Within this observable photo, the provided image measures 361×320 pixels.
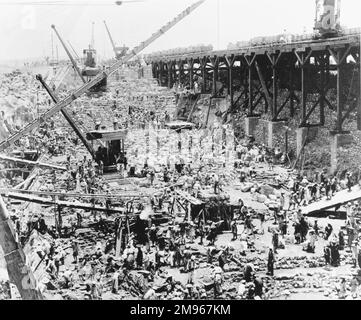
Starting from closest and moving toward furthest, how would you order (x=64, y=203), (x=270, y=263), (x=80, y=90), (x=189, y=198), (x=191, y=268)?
(x=270, y=263) → (x=191, y=268) → (x=64, y=203) → (x=189, y=198) → (x=80, y=90)

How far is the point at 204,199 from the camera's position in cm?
1584

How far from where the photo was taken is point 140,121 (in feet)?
106

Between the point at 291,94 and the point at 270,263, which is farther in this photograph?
the point at 291,94

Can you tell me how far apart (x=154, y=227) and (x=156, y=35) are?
10065 mm

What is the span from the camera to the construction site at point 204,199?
38.9 ft

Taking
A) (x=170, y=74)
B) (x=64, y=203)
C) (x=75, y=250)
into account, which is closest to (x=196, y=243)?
Answer: (x=75, y=250)

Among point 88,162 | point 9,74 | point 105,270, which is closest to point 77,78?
point 9,74

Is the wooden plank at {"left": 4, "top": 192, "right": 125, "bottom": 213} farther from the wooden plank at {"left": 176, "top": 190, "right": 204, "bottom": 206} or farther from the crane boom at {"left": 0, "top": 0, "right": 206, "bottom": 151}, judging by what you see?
the crane boom at {"left": 0, "top": 0, "right": 206, "bottom": 151}

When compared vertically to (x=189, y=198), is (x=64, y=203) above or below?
above

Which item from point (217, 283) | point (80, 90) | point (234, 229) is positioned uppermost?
point (80, 90)

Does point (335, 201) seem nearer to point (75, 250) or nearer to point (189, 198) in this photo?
point (189, 198)

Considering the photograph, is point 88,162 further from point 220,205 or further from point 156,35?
point 220,205

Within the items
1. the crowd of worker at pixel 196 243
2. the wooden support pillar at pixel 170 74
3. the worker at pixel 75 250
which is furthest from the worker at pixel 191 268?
the wooden support pillar at pixel 170 74

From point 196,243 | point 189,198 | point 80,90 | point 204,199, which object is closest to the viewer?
point 196,243
